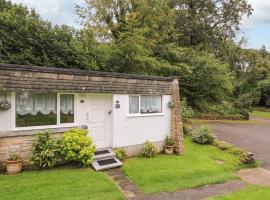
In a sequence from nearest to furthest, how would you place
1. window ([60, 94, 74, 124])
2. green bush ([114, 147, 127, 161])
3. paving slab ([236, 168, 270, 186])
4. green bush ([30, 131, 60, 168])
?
green bush ([30, 131, 60, 168]), window ([60, 94, 74, 124]), paving slab ([236, 168, 270, 186]), green bush ([114, 147, 127, 161])

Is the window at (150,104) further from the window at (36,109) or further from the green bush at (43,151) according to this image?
the green bush at (43,151)

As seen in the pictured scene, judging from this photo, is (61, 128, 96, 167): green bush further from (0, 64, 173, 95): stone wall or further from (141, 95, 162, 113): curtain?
(141, 95, 162, 113): curtain

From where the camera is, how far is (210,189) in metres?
9.29

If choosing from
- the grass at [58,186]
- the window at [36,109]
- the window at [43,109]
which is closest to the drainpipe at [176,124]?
the grass at [58,186]

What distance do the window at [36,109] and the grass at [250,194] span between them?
618 centimetres

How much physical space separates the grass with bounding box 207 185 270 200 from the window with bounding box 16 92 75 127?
589 centimetres

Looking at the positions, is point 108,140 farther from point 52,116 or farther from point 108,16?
point 108,16

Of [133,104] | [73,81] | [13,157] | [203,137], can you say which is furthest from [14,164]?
[203,137]

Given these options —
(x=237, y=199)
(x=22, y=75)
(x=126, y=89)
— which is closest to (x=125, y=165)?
(x=126, y=89)

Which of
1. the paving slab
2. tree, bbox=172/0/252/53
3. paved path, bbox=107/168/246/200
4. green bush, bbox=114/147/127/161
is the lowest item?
the paving slab

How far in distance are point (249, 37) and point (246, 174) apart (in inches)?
1253

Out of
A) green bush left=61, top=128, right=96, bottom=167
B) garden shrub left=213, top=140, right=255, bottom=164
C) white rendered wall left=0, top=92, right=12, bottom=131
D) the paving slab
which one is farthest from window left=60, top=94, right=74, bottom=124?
garden shrub left=213, top=140, right=255, bottom=164

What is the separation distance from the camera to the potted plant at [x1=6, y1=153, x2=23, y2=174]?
828 cm

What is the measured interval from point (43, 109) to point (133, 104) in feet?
13.3
